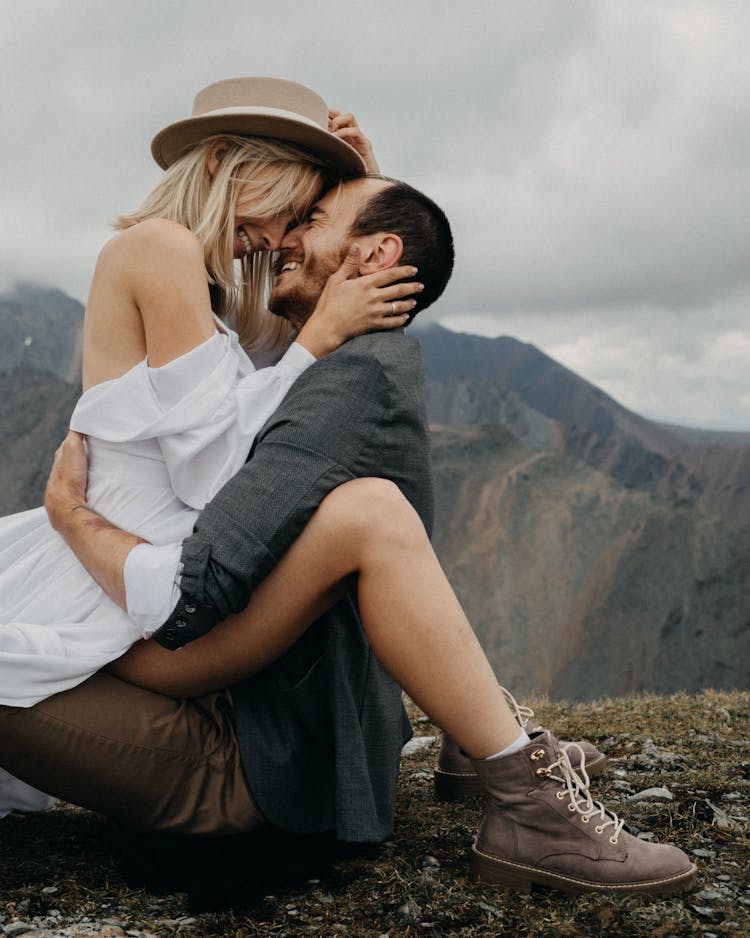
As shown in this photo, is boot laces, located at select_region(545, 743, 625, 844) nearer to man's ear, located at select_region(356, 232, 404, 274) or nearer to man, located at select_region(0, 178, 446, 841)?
man, located at select_region(0, 178, 446, 841)

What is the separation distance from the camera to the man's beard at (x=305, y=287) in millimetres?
3873

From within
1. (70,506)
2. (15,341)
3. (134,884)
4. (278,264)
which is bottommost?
(134,884)

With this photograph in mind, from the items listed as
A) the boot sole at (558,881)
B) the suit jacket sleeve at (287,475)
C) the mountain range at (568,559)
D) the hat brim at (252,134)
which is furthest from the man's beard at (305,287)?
the mountain range at (568,559)

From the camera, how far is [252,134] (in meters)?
3.77

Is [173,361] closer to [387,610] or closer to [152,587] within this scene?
[152,587]

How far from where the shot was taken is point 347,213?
3850mm

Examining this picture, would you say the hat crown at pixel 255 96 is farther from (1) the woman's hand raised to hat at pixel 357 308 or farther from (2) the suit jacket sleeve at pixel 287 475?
(2) the suit jacket sleeve at pixel 287 475

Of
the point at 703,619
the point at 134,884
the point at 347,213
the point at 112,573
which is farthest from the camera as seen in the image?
the point at 703,619

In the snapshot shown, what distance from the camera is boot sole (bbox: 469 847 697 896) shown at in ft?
9.82

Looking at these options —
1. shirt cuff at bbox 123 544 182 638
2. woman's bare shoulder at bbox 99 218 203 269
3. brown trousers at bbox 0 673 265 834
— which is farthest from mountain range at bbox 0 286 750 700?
shirt cuff at bbox 123 544 182 638

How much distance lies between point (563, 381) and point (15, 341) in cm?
9493

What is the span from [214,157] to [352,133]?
0.90m

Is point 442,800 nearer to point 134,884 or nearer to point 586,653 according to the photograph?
point 134,884

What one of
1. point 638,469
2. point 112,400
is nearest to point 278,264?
point 112,400
